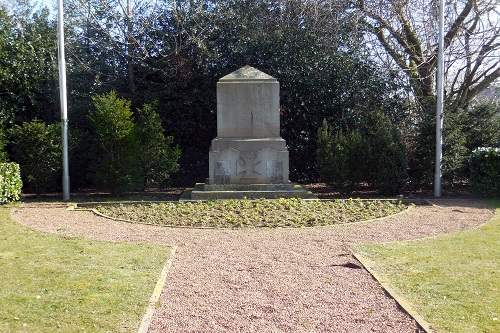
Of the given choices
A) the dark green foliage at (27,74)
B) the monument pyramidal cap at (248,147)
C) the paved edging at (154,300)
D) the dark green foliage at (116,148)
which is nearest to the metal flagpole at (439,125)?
the monument pyramidal cap at (248,147)

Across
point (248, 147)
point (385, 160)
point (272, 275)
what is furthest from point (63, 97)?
point (272, 275)

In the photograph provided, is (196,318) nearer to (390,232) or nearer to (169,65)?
(390,232)

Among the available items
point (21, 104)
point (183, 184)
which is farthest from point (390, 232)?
point (21, 104)

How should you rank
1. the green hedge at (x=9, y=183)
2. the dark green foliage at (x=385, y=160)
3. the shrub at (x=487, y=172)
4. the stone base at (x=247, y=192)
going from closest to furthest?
1. the green hedge at (x=9, y=183)
2. the stone base at (x=247, y=192)
3. the shrub at (x=487, y=172)
4. the dark green foliage at (x=385, y=160)

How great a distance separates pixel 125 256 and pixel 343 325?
3.72 metres

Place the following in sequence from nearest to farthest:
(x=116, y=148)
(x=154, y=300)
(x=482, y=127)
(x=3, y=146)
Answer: (x=154, y=300)
(x=3, y=146)
(x=116, y=148)
(x=482, y=127)

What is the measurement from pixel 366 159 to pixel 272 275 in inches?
386

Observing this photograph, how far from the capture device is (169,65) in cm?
1883

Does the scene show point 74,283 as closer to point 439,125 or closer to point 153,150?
point 153,150

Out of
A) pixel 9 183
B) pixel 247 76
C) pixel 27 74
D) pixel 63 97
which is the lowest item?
pixel 9 183

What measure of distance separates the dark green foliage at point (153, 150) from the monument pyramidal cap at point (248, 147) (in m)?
1.82

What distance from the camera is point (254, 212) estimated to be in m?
11.3

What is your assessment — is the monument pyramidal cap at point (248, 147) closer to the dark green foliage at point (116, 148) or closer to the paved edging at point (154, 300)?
the dark green foliage at point (116, 148)

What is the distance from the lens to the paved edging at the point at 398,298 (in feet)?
15.9
